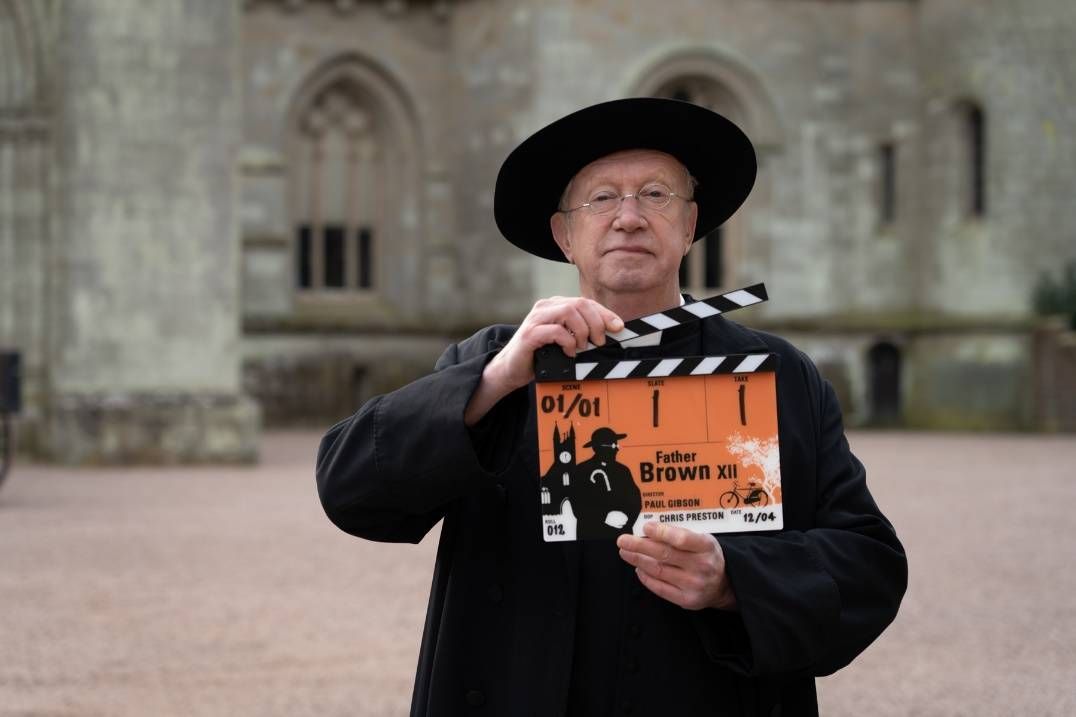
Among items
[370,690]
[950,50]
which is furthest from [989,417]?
[370,690]

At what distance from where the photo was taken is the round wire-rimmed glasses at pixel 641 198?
9.25 feet

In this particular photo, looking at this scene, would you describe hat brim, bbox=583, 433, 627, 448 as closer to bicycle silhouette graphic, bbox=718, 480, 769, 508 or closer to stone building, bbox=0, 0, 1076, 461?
bicycle silhouette graphic, bbox=718, 480, 769, 508

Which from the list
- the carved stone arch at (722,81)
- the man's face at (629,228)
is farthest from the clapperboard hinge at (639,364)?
the carved stone arch at (722,81)

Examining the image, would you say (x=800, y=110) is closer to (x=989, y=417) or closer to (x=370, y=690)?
(x=989, y=417)

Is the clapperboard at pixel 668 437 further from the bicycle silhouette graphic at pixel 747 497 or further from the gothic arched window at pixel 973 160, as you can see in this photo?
the gothic arched window at pixel 973 160

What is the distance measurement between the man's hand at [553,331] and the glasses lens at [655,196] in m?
0.33

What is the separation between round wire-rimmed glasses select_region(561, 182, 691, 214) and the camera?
9.25 feet

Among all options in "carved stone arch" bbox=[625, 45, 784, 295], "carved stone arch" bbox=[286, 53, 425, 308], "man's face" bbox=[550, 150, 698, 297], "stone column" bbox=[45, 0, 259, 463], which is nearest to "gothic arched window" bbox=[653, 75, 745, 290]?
"carved stone arch" bbox=[625, 45, 784, 295]

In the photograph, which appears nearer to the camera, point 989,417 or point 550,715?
point 550,715

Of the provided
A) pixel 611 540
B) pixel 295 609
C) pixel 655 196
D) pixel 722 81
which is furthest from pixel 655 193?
pixel 722 81

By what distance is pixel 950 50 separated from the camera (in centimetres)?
2447

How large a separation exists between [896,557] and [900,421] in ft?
75.9

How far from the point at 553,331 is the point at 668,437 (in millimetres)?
272

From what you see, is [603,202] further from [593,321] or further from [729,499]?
[729,499]
